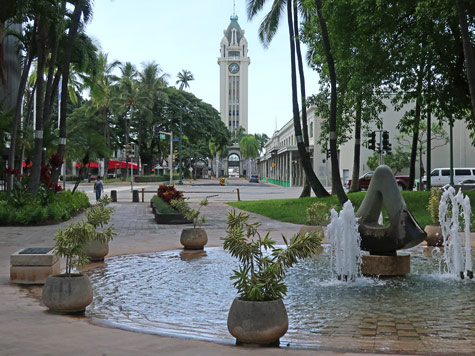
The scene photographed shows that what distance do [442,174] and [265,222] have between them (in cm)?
2619

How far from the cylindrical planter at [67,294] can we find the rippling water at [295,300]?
0.85 feet

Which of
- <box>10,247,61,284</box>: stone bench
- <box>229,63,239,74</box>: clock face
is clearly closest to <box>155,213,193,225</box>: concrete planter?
<box>10,247,61,284</box>: stone bench

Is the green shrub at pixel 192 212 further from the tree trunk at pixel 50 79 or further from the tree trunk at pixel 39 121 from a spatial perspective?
the tree trunk at pixel 50 79

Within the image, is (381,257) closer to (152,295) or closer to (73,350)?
(152,295)

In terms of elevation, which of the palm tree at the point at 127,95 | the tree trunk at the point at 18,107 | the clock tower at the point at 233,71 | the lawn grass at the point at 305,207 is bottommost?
the lawn grass at the point at 305,207

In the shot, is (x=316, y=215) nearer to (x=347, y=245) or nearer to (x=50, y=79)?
(x=347, y=245)

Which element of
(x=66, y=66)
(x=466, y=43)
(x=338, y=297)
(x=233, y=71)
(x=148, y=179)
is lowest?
(x=338, y=297)

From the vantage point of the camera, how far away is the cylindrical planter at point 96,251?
35.7 ft

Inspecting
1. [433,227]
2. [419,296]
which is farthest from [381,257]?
[433,227]

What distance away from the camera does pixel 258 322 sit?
5.04 meters

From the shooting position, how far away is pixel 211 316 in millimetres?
6492

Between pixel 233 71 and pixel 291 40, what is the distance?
120m

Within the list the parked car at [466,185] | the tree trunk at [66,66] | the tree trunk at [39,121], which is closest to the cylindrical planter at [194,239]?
the tree trunk at [39,121]

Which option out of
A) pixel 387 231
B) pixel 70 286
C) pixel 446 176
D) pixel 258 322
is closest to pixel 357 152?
pixel 446 176
